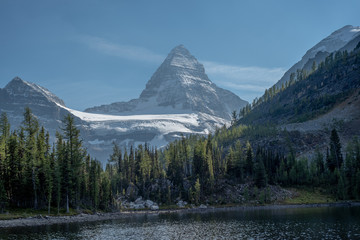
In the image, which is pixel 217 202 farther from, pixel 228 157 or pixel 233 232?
pixel 233 232

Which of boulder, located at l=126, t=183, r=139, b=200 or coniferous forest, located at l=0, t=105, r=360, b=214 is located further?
boulder, located at l=126, t=183, r=139, b=200

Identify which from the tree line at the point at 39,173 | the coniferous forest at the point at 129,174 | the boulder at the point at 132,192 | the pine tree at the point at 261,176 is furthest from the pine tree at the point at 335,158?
the tree line at the point at 39,173

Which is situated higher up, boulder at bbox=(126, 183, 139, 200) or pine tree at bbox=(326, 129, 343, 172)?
Result: pine tree at bbox=(326, 129, 343, 172)

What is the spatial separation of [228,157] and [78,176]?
263 ft

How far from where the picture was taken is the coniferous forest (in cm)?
8425

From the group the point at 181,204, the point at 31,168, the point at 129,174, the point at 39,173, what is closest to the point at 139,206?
the point at 181,204

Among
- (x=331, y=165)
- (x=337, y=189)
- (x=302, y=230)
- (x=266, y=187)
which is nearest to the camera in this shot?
(x=302, y=230)

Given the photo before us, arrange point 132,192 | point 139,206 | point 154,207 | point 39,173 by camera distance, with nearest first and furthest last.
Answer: point 39,173 < point 154,207 < point 139,206 < point 132,192

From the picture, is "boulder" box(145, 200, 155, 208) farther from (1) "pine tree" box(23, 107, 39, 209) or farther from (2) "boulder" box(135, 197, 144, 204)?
(1) "pine tree" box(23, 107, 39, 209)

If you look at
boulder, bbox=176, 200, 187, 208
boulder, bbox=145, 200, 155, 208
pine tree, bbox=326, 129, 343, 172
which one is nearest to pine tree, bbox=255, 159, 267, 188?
pine tree, bbox=326, 129, 343, 172

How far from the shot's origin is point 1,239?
49562 millimetres

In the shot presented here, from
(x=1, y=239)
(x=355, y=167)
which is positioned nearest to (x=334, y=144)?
(x=355, y=167)

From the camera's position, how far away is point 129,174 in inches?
6280

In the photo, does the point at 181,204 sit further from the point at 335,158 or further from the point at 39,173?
the point at 335,158
